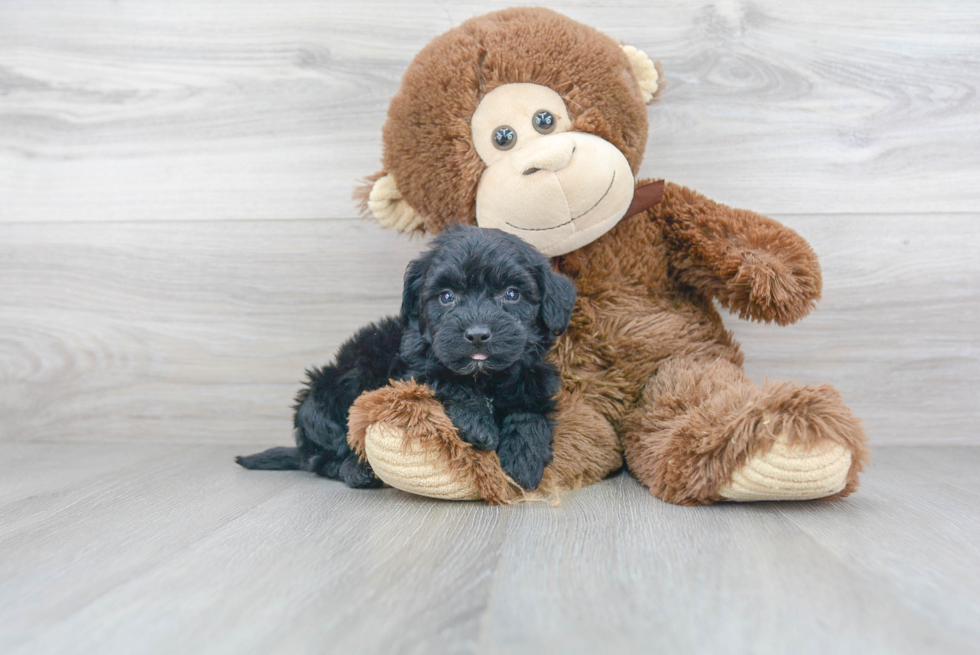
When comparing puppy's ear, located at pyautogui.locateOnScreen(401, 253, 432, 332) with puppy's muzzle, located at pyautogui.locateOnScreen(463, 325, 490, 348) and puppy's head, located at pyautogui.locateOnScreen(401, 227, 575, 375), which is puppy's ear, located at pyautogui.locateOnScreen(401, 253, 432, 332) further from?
puppy's muzzle, located at pyautogui.locateOnScreen(463, 325, 490, 348)

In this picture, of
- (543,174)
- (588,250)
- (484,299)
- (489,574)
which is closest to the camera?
(489,574)

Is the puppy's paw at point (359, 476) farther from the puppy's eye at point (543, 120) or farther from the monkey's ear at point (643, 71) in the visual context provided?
the monkey's ear at point (643, 71)

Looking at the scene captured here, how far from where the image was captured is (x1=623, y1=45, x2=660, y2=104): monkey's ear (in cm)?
A: 156

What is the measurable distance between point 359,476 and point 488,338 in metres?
0.46

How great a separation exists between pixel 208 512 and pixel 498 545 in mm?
583

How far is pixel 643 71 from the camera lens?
1.56 m

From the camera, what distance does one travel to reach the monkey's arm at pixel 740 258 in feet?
4.62

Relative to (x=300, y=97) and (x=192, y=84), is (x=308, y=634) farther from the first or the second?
(x=192, y=84)

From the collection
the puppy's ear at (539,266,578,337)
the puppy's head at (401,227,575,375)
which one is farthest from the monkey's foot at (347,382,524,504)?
the puppy's ear at (539,266,578,337)

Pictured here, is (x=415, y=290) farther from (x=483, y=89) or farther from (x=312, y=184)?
(x=312, y=184)

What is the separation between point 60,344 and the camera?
1973mm

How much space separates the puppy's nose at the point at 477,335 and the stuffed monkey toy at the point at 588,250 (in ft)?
0.51

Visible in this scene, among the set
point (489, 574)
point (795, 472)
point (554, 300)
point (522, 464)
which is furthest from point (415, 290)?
point (795, 472)

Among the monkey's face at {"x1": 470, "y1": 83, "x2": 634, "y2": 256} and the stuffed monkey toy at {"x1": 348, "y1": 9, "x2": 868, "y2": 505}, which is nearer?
the stuffed monkey toy at {"x1": 348, "y1": 9, "x2": 868, "y2": 505}
